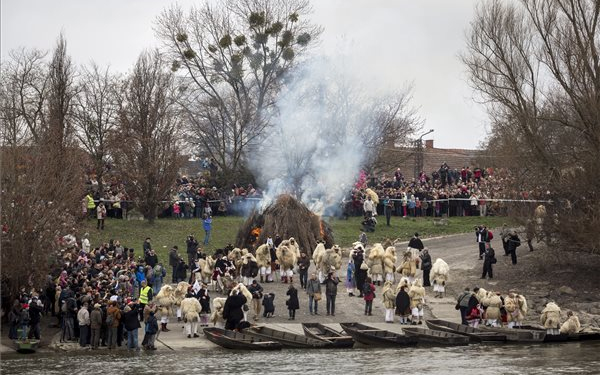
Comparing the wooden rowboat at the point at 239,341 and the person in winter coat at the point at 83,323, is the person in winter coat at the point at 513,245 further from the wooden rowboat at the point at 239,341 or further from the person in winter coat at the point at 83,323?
the person in winter coat at the point at 83,323

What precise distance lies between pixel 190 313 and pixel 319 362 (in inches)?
196

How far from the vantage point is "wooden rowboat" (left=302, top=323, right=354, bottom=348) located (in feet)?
129

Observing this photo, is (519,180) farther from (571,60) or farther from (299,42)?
(299,42)

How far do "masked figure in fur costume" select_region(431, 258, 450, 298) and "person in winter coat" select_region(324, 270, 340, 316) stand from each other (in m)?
5.45

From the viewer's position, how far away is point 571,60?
174ft

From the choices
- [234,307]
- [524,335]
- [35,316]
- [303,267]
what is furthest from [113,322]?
[524,335]

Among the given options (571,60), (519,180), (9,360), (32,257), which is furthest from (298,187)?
(9,360)

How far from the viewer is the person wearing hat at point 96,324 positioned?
1495 inches

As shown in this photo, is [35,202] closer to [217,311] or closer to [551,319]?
[217,311]

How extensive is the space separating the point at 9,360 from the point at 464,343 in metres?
14.1

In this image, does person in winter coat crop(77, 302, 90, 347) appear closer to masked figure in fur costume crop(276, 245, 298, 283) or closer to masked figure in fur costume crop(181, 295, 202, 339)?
masked figure in fur costume crop(181, 295, 202, 339)

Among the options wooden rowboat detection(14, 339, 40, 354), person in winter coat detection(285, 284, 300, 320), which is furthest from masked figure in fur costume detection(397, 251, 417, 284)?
wooden rowboat detection(14, 339, 40, 354)

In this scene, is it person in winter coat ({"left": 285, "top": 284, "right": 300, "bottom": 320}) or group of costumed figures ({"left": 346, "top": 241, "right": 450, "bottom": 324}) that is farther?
group of costumed figures ({"left": 346, "top": 241, "right": 450, "bottom": 324})

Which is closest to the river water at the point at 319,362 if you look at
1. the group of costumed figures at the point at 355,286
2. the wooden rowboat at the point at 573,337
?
the wooden rowboat at the point at 573,337
